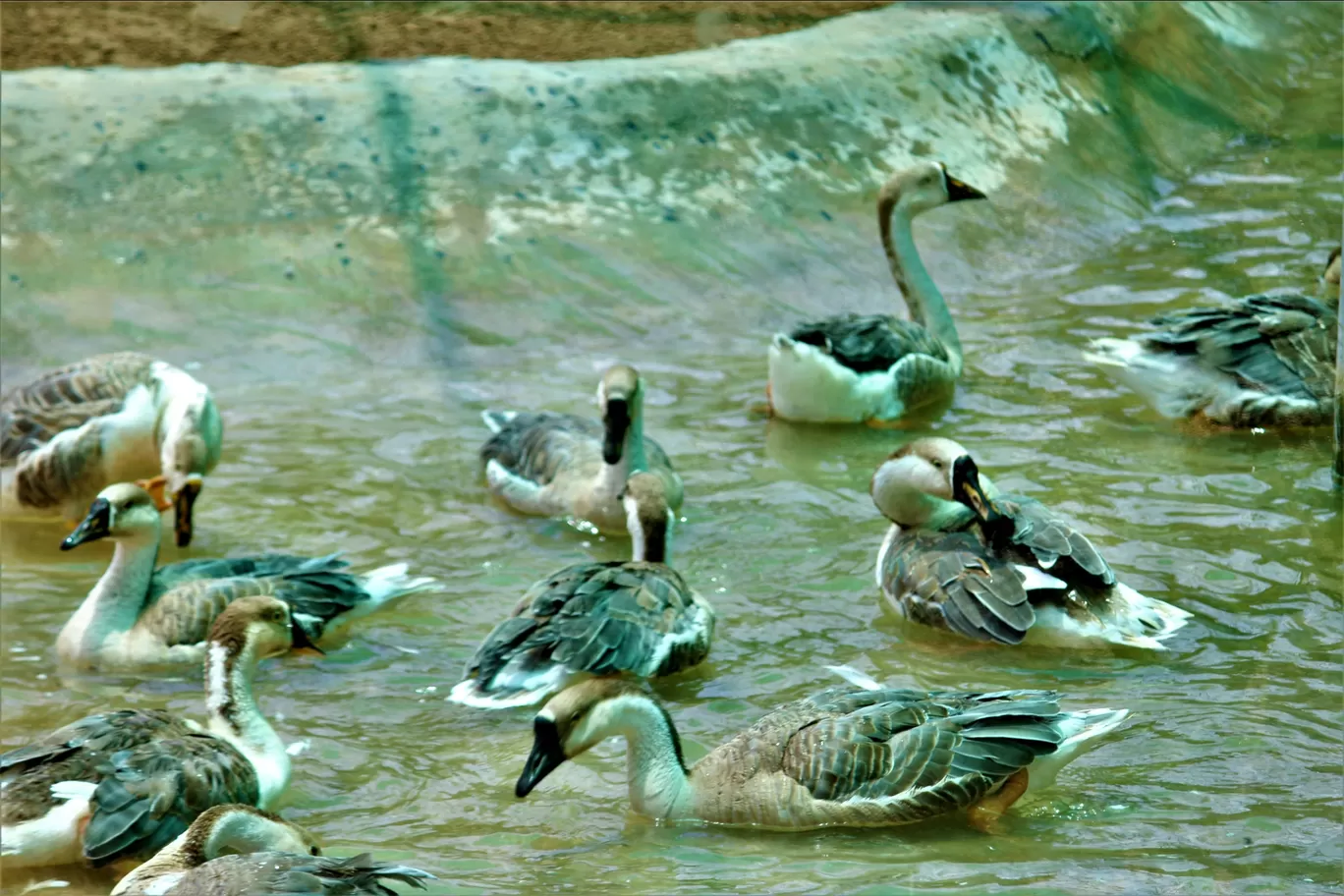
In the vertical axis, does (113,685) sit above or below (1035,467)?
below

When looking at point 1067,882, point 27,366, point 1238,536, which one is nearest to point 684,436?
point 1238,536

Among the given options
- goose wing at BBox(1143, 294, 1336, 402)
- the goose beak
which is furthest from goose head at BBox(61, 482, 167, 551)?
the goose beak

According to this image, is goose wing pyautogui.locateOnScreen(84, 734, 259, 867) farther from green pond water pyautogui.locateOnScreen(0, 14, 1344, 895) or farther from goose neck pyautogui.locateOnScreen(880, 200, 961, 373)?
goose neck pyautogui.locateOnScreen(880, 200, 961, 373)

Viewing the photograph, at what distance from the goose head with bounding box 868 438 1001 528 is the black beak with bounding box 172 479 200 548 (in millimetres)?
2924

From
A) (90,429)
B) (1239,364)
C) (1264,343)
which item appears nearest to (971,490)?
(1239,364)

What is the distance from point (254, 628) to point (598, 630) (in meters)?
1.16

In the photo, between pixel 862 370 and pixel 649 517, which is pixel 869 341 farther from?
pixel 649 517

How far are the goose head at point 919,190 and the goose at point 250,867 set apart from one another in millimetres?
6058

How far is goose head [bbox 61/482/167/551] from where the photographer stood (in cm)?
698

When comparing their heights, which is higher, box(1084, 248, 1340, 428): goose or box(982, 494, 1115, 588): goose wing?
box(1084, 248, 1340, 428): goose

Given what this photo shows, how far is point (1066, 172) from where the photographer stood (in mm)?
12484

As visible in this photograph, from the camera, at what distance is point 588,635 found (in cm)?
626

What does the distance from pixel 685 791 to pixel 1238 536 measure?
3.05m

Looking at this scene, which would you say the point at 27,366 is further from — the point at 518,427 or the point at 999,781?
the point at 999,781
